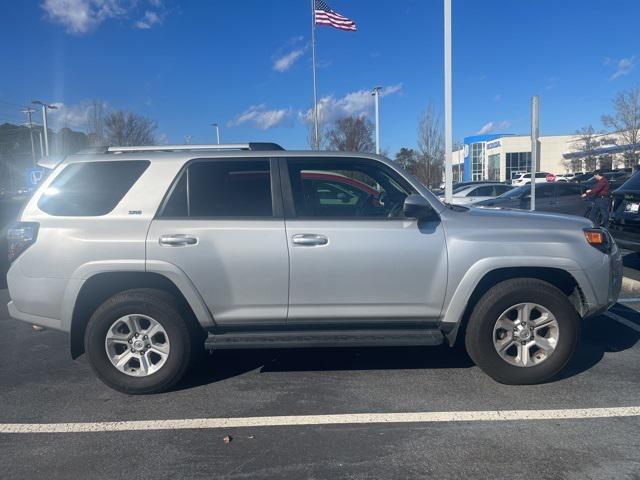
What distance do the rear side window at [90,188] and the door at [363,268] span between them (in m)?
1.29

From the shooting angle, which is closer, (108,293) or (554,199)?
(108,293)

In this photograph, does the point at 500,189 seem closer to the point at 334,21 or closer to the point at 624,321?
the point at 334,21

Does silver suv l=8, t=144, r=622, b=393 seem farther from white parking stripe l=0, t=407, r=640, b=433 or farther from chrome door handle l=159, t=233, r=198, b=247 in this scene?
white parking stripe l=0, t=407, r=640, b=433

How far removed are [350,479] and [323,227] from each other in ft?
5.91

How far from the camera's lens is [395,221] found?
3992 millimetres

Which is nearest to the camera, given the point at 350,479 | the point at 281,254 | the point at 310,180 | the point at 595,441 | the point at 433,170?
the point at 350,479

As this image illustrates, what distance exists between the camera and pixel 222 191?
13.5 ft

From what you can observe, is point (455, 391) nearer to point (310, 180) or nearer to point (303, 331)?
point (303, 331)

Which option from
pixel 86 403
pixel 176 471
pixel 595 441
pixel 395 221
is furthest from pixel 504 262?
pixel 86 403

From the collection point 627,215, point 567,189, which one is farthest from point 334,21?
point 627,215

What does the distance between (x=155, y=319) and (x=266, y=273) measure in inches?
36.6

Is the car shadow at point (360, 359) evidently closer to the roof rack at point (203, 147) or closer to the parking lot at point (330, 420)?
the parking lot at point (330, 420)

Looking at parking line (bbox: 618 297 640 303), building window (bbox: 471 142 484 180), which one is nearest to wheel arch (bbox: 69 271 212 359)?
parking line (bbox: 618 297 640 303)

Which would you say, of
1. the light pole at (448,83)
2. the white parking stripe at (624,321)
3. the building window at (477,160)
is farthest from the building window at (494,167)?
the white parking stripe at (624,321)
